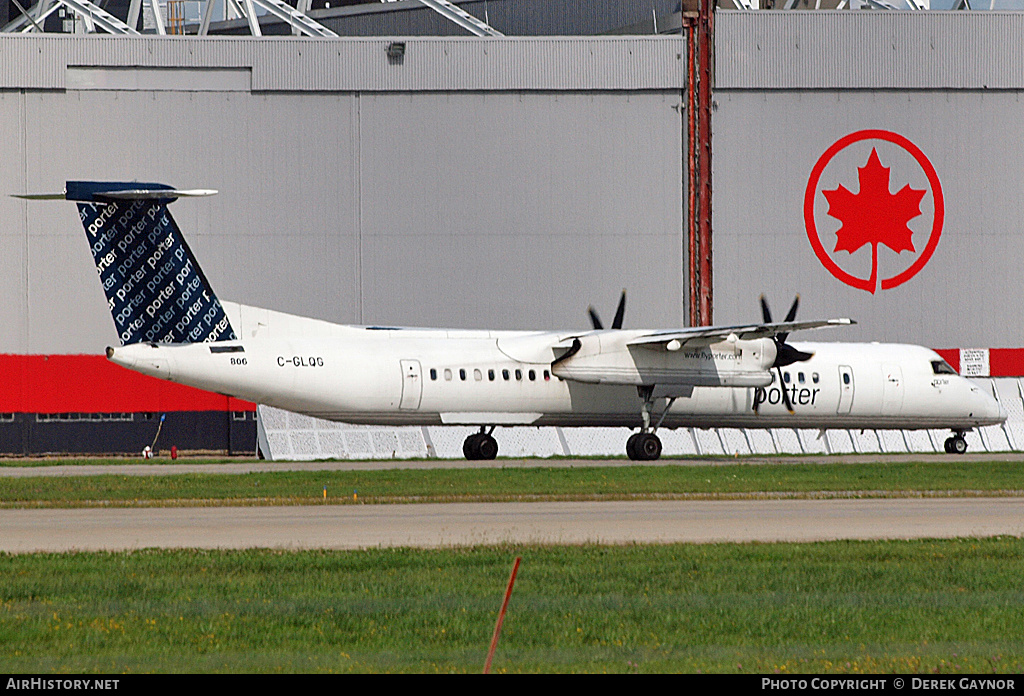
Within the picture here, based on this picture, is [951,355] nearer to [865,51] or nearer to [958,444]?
[958,444]

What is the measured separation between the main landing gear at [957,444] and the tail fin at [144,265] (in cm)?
2407

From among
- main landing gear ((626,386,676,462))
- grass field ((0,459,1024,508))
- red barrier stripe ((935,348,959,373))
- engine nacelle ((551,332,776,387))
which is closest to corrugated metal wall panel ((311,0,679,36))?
red barrier stripe ((935,348,959,373))

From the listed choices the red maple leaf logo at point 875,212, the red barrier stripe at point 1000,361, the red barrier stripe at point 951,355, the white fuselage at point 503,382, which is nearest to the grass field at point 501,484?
the white fuselage at point 503,382

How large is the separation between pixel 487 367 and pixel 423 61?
17.9 metres

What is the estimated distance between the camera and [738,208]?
1925 inches

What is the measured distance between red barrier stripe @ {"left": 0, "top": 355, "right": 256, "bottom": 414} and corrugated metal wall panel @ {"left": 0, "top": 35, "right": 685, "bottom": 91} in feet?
37.0

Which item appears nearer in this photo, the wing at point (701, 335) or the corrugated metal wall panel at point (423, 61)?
the wing at point (701, 335)

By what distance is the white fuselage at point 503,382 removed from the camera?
3209 centimetres

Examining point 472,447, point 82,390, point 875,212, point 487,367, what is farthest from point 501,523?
point 875,212

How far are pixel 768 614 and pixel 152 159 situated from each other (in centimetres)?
3948

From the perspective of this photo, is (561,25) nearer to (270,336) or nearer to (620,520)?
(270,336)

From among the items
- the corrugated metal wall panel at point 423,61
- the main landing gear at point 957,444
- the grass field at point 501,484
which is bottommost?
the main landing gear at point 957,444

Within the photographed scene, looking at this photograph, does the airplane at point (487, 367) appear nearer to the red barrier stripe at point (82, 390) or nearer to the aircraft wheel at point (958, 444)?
the aircraft wheel at point (958, 444)

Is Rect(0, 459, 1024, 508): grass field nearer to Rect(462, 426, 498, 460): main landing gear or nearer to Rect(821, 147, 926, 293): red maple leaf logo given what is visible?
Rect(462, 426, 498, 460): main landing gear
